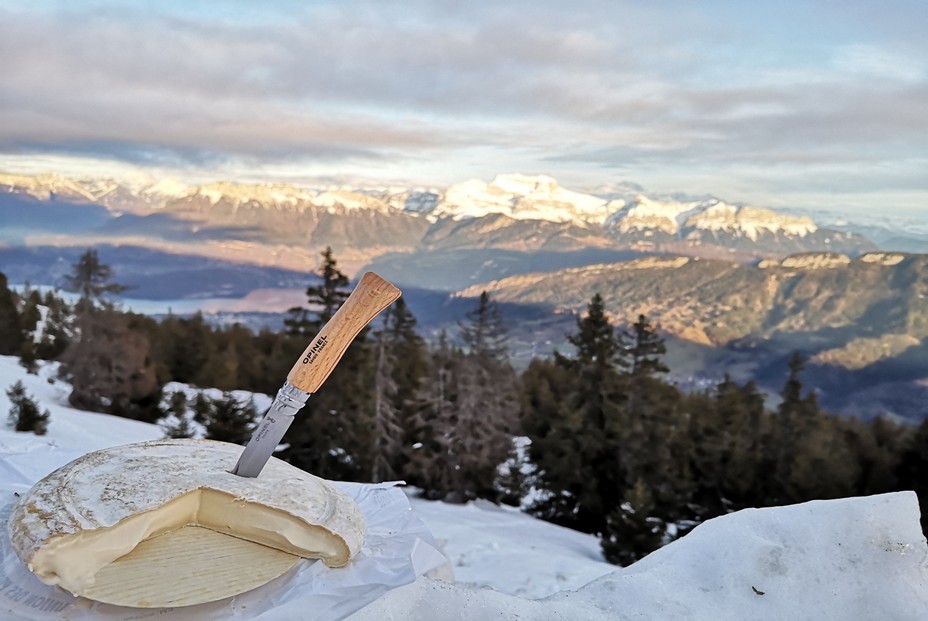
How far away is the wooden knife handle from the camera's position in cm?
306

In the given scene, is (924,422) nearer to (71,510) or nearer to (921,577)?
(921,577)

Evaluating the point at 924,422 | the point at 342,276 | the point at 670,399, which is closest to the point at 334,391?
the point at 342,276

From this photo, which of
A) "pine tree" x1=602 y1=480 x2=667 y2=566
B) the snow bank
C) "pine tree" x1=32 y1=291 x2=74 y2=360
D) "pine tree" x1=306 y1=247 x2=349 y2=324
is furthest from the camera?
"pine tree" x1=32 y1=291 x2=74 y2=360

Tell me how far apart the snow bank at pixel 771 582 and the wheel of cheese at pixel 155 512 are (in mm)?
869

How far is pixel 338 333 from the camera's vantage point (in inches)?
121

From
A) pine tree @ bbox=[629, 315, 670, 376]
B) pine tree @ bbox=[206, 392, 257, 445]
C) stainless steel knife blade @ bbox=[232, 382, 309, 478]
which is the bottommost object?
pine tree @ bbox=[206, 392, 257, 445]

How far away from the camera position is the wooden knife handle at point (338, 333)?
306cm

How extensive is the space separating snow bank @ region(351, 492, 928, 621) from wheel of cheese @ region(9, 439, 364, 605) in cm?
87

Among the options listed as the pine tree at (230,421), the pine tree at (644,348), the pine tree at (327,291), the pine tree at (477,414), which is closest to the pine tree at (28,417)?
the pine tree at (230,421)

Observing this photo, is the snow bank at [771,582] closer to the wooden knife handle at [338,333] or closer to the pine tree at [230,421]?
the wooden knife handle at [338,333]

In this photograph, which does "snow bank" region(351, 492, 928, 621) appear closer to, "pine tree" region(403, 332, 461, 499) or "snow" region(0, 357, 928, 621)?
"snow" region(0, 357, 928, 621)

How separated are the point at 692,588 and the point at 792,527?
55 cm

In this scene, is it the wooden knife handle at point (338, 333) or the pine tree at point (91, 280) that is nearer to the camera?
the wooden knife handle at point (338, 333)

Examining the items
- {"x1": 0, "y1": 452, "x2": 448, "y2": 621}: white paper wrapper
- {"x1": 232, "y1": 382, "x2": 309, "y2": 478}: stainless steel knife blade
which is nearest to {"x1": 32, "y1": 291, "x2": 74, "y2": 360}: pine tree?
{"x1": 232, "y1": 382, "x2": 309, "y2": 478}: stainless steel knife blade
